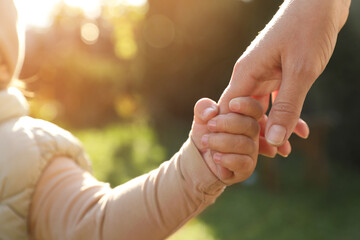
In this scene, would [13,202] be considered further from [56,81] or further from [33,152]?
[56,81]

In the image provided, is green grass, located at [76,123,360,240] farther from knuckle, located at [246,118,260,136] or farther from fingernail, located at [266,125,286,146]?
fingernail, located at [266,125,286,146]

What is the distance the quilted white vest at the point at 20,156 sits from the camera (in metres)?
1.37

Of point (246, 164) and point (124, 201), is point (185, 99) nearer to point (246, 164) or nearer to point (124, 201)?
point (124, 201)

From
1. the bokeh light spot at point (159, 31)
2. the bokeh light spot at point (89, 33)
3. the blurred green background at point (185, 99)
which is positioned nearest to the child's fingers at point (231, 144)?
the blurred green background at point (185, 99)

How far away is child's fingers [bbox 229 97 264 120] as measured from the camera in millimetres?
1170

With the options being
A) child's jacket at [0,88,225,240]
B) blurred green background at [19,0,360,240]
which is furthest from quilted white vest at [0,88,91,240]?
blurred green background at [19,0,360,240]

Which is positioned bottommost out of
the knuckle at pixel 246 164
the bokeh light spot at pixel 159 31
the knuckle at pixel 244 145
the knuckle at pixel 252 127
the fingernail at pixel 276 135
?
the bokeh light spot at pixel 159 31

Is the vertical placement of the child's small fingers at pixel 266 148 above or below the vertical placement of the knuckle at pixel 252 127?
below

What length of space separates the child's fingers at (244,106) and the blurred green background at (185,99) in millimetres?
1521

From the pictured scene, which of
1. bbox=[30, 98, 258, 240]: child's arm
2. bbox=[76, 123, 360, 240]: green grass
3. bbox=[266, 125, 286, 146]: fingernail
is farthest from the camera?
bbox=[76, 123, 360, 240]: green grass

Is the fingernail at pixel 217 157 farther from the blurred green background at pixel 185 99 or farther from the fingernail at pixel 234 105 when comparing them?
the blurred green background at pixel 185 99

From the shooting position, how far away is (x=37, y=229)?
4.70 feet

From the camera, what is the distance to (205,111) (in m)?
1.24

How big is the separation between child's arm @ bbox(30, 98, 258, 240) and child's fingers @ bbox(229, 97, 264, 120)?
1.0 inches
